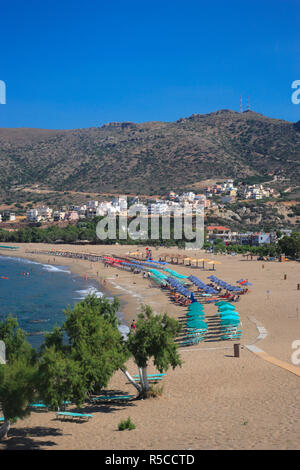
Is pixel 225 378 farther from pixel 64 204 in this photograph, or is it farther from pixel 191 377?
pixel 64 204

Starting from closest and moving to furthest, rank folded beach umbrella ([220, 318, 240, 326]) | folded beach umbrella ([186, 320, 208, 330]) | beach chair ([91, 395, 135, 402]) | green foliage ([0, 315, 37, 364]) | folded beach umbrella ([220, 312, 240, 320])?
green foliage ([0, 315, 37, 364]) < beach chair ([91, 395, 135, 402]) < folded beach umbrella ([220, 318, 240, 326]) < folded beach umbrella ([186, 320, 208, 330]) < folded beach umbrella ([220, 312, 240, 320])

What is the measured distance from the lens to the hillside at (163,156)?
406 ft

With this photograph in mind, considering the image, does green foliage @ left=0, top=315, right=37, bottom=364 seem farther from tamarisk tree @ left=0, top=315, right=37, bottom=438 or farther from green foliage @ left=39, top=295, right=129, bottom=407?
green foliage @ left=39, top=295, right=129, bottom=407

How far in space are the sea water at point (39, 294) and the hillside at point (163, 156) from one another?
7187 cm

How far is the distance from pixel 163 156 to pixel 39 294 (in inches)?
3993

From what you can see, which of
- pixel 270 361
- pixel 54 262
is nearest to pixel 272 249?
pixel 54 262

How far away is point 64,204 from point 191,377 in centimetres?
10425

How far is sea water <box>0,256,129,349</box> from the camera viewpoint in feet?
75.7

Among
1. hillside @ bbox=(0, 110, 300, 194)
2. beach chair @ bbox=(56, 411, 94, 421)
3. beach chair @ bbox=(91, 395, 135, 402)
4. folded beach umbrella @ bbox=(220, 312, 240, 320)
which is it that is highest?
hillside @ bbox=(0, 110, 300, 194)

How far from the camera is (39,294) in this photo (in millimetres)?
33250

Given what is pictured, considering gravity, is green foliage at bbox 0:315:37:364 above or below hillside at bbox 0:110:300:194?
below

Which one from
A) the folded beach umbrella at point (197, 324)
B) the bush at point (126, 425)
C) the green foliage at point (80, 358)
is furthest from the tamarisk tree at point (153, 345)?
the folded beach umbrella at point (197, 324)

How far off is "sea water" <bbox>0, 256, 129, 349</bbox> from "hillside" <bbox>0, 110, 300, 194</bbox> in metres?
71.9

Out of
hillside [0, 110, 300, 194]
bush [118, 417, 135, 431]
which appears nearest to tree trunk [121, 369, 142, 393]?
bush [118, 417, 135, 431]
